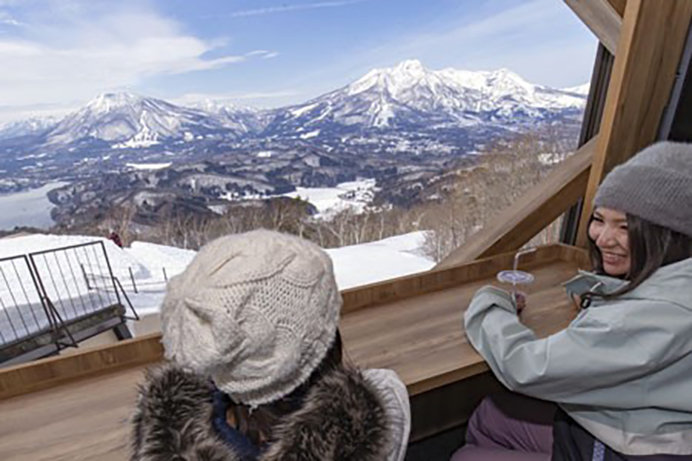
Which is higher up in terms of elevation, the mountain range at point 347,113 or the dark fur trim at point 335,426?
the mountain range at point 347,113

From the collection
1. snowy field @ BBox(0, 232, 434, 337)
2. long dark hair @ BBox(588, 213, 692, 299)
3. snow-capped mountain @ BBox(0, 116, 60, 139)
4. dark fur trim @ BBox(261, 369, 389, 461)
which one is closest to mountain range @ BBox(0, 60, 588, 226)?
snow-capped mountain @ BBox(0, 116, 60, 139)

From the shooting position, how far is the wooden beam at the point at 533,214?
1.53 meters

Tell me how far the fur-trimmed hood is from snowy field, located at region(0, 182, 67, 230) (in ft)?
2.37

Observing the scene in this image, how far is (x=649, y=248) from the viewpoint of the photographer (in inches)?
34.0

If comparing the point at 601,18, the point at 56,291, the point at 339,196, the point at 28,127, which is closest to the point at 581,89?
the point at 601,18

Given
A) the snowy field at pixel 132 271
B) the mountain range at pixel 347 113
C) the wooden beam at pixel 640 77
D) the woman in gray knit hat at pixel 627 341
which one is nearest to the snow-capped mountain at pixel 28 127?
the mountain range at pixel 347 113

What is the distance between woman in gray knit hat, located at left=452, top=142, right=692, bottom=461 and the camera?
71 centimetres

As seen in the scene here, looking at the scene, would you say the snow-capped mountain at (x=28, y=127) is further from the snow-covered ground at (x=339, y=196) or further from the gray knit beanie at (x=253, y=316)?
the gray knit beanie at (x=253, y=316)

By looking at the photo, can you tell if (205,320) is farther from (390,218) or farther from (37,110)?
(390,218)

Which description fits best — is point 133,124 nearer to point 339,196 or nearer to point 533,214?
point 339,196

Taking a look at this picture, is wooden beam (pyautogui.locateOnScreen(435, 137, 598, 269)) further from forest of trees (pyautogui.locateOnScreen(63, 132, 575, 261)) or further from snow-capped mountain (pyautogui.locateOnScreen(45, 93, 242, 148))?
snow-capped mountain (pyautogui.locateOnScreen(45, 93, 242, 148))

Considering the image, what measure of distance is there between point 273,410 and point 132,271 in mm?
866

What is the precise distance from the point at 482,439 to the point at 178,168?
3.78 ft

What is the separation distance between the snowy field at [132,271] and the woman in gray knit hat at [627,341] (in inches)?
18.7
